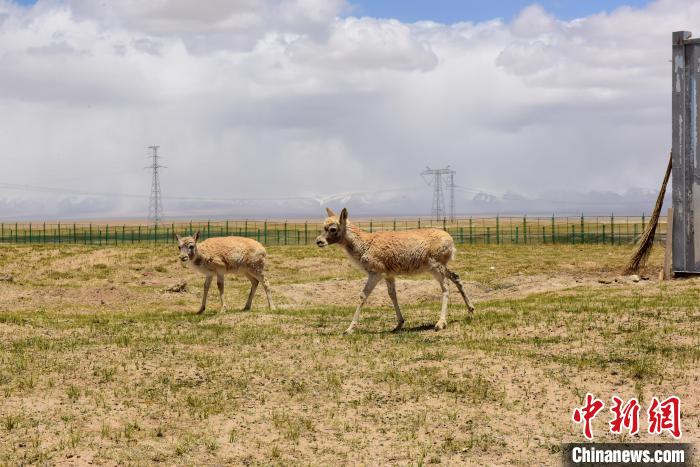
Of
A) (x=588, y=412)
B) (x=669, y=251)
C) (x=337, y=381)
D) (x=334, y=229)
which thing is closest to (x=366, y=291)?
(x=334, y=229)

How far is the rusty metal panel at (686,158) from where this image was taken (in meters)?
25.8

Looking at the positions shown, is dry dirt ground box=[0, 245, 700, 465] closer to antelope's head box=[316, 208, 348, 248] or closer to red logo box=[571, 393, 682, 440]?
red logo box=[571, 393, 682, 440]

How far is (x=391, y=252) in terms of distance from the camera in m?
16.8

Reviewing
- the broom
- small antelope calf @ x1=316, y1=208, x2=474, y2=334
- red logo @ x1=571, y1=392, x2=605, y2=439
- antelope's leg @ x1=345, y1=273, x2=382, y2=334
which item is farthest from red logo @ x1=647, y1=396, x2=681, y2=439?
the broom

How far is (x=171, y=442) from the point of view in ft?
33.1

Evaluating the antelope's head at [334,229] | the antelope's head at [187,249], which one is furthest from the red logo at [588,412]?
the antelope's head at [187,249]

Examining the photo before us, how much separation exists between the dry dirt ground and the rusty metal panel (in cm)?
561

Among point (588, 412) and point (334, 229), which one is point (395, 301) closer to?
point (334, 229)

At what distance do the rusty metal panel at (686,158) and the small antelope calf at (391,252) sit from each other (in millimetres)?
11980

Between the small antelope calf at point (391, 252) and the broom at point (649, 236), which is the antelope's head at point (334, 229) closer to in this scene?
the small antelope calf at point (391, 252)

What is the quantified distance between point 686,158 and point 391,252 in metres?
13.7

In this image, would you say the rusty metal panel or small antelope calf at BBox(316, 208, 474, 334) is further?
the rusty metal panel

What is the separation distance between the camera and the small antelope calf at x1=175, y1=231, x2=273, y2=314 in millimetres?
22531

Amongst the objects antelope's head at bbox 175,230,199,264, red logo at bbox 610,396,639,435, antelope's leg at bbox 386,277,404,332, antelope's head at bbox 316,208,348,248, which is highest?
antelope's head at bbox 316,208,348,248
